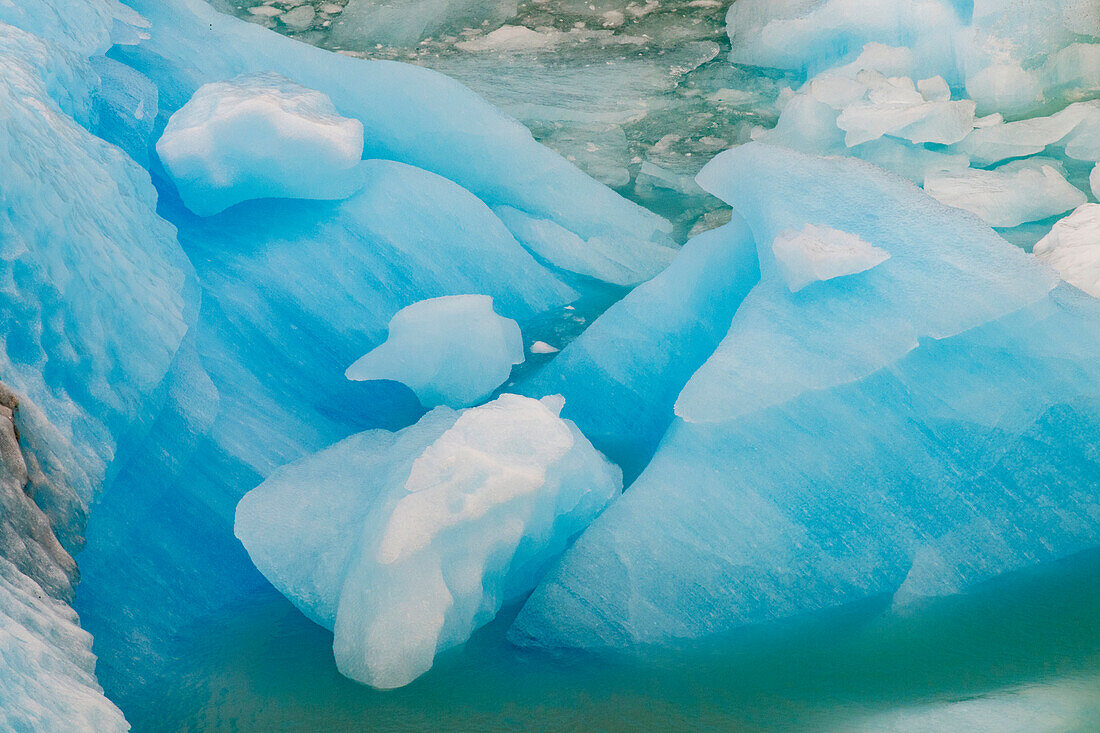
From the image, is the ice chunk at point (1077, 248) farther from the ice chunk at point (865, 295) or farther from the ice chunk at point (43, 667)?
the ice chunk at point (43, 667)

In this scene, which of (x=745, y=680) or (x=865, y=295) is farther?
(x=865, y=295)

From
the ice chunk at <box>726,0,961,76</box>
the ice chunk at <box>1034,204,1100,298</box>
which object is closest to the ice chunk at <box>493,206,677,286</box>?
the ice chunk at <box>1034,204,1100,298</box>

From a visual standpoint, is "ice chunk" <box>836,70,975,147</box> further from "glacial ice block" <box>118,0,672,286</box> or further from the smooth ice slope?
the smooth ice slope

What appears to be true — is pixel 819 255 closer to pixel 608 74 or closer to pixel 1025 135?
pixel 1025 135

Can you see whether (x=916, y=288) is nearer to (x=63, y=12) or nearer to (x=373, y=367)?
(x=373, y=367)

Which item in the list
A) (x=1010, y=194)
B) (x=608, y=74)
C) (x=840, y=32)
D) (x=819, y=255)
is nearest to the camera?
(x=819, y=255)

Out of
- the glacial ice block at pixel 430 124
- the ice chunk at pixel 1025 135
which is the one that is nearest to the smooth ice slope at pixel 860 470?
the glacial ice block at pixel 430 124

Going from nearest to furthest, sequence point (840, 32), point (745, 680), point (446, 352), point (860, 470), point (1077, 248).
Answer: point (745, 680), point (860, 470), point (446, 352), point (1077, 248), point (840, 32)

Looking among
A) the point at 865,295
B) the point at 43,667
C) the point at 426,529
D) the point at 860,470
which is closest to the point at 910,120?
the point at 865,295
